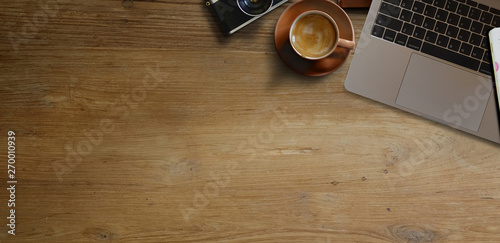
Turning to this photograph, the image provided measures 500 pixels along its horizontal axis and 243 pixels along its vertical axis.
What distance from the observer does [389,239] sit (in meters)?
1.00

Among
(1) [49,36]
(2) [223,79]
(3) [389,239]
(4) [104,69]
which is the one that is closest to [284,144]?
(2) [223,79]

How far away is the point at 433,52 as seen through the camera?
3.16 feet

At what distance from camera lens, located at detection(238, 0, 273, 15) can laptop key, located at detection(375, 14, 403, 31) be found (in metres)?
0.25

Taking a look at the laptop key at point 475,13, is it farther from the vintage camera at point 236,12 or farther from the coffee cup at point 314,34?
the vintage camera at point 236,12

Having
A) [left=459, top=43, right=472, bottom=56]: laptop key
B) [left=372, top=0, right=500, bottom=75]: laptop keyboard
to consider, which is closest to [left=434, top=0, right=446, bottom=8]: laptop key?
[left=372, top=0, right=500, bottom=75]: laptop keyboard

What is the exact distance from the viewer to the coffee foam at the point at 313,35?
96 cm

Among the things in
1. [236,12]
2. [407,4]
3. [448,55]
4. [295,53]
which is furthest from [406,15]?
[236,12]

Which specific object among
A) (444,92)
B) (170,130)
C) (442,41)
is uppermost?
(442,41)

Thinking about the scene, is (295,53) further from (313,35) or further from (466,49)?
(466,49)

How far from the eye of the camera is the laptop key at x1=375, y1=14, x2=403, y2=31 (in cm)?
96

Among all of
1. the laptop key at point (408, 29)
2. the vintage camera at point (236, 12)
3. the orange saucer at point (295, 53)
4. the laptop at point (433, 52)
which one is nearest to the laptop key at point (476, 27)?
the laptop at point (433, 52)

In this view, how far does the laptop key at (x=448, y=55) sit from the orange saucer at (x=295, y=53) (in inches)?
6.8

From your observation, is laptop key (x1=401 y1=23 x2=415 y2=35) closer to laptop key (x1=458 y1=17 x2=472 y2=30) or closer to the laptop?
the laptop

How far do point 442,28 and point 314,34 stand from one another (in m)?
0.29
